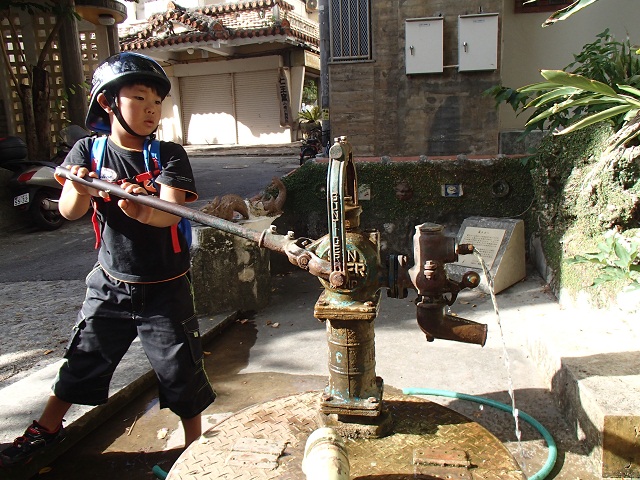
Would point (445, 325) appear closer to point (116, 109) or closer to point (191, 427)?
point (191, 427)

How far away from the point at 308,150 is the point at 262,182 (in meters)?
2.37

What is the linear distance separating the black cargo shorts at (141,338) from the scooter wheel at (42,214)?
6114 millimetres

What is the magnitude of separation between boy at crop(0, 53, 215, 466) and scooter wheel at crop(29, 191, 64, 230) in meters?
6.06

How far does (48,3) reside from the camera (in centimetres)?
884

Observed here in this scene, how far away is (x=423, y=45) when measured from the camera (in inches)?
296

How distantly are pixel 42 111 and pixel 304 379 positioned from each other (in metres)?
7.06

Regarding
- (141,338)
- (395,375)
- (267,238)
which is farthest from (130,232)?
(395,375)

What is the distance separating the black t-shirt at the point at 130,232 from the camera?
2289 millimetres

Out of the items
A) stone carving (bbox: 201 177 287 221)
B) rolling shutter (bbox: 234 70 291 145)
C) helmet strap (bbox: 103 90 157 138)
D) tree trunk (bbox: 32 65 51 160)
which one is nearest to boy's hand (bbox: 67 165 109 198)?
helmet strap (bbox: 103 90 157 138)

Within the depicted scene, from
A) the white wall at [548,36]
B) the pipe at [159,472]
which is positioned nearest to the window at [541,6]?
the white wall at [548,36]

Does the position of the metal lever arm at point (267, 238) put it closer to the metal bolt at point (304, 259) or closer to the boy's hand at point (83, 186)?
the metal bolt at point (304, 259)

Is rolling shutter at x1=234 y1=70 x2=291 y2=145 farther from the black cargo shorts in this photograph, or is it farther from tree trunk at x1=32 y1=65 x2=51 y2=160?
the black cargo shorts

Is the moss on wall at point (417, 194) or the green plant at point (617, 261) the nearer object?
the green plant at point (617, 261)

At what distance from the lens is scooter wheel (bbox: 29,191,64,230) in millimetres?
7730
